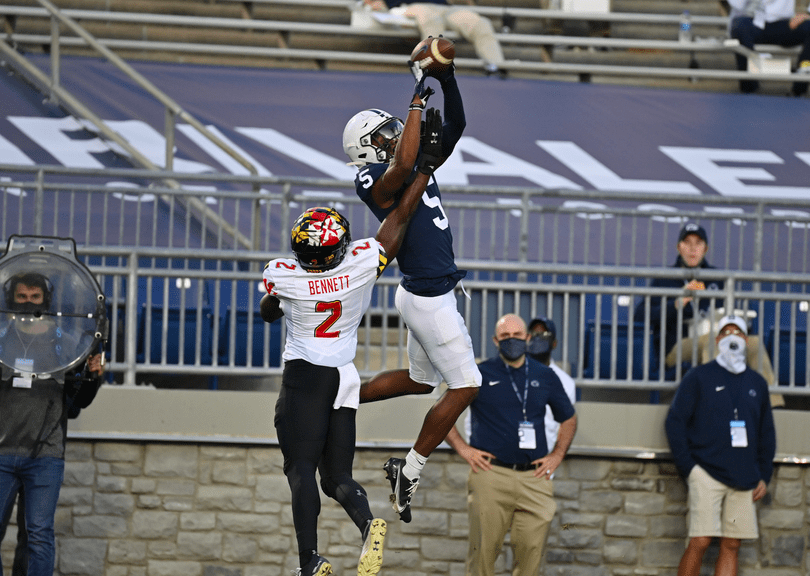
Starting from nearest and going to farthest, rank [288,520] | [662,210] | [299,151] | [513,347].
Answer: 1. [513,347]
2. [288,520]
3. [662,210]
4. [299,151]

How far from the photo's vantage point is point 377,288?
7.80m

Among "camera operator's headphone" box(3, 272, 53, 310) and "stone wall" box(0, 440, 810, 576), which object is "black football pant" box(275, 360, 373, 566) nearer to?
"camera operator's headphone" box(3, 272, 53, 310)

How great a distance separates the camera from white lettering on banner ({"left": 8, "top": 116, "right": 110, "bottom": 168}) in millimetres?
9891

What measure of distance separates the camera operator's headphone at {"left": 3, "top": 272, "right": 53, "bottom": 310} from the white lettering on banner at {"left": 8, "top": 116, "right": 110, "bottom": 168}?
4.51m

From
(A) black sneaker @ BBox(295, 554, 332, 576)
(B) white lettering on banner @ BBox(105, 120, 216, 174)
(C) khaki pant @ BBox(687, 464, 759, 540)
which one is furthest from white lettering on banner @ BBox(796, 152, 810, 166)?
(A) black sneaker @ BBox(295, 554, 332, 576)

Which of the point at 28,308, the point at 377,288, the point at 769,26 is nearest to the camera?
the point at 28,308

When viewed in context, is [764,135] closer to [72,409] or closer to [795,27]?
[795,27]

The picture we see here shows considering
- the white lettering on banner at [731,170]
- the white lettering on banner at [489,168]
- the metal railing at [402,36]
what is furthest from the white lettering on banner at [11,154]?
the white lettering on banner at [731,170]

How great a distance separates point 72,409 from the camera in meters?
6.69

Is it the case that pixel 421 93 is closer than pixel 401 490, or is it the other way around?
pixel 421 93

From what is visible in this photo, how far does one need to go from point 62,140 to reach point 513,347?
5.26m

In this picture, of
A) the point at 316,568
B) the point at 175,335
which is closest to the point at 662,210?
the point at 175,335

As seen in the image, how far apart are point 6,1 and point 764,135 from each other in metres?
7.82

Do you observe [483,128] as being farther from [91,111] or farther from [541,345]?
[91,111]
